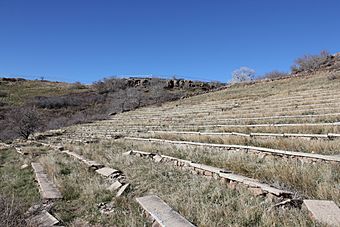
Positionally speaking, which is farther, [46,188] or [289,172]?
[46,188]

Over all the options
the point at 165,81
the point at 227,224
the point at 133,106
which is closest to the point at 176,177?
the point at 227,224

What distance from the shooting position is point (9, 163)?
11.9 metres

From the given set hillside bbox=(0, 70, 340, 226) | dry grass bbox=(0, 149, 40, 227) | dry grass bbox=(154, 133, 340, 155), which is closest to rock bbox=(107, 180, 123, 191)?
hillside bbox=(0, 70, 340, 226)

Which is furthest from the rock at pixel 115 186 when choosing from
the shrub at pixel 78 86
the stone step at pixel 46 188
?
the shrub at pixel 78 86

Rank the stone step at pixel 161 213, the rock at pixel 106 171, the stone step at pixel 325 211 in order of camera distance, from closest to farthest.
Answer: the stone step at pixel 325 211 → the stone step at pixel 161 213 → the rock at pixel 106 171

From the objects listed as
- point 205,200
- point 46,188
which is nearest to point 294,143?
point 205,200

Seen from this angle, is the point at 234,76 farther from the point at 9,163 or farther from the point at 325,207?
the point at 325,207

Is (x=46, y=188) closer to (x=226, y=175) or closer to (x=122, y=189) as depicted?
(x=122, y=189)

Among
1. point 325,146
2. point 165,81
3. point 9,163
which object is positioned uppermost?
point 165,81

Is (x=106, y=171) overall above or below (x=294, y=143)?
below

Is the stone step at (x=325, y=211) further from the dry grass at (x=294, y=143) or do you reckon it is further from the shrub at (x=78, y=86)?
the shrub at (x=78, y=86)

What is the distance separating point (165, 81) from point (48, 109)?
1129 inches

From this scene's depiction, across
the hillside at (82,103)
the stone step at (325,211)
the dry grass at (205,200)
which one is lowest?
the dry grass at (205,200)

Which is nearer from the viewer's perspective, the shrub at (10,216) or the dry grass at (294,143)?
the shrub at (10,216)
